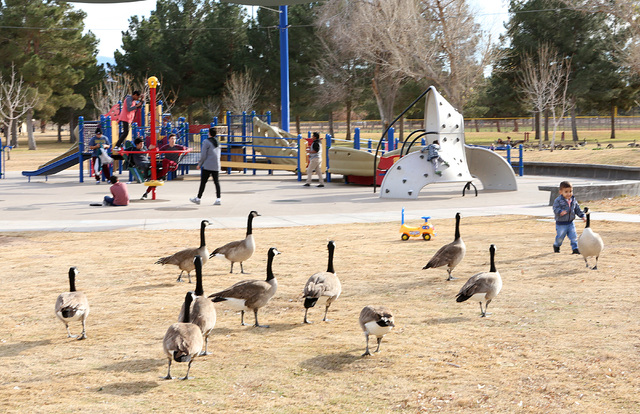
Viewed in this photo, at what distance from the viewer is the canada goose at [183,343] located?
5996 mm

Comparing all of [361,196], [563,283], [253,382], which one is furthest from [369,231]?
[253,382]

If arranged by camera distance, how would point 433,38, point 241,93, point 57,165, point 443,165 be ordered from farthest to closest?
point 241,93 < point 433,38 < point 57,165 < point 443,165

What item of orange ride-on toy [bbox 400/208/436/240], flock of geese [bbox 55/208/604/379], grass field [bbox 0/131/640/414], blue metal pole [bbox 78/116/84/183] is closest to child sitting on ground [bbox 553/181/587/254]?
grass field [bbox 0/131/640/414]

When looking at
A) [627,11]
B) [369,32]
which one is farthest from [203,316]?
[369,32]

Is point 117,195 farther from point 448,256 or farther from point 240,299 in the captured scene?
point 240,299

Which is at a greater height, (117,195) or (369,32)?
(369,32)

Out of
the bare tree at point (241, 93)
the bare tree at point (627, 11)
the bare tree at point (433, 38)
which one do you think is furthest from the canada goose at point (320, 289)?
the bare tree at point (241, 93)

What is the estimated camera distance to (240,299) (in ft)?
25.8

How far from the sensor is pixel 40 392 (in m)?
6.04

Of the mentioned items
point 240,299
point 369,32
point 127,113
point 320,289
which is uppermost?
point 369,32

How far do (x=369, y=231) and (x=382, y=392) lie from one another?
9310 millimetres

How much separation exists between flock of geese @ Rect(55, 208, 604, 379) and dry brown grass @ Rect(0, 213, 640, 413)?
27 cm

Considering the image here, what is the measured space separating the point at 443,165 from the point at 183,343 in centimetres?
1707

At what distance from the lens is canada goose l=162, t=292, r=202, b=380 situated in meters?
6.00
